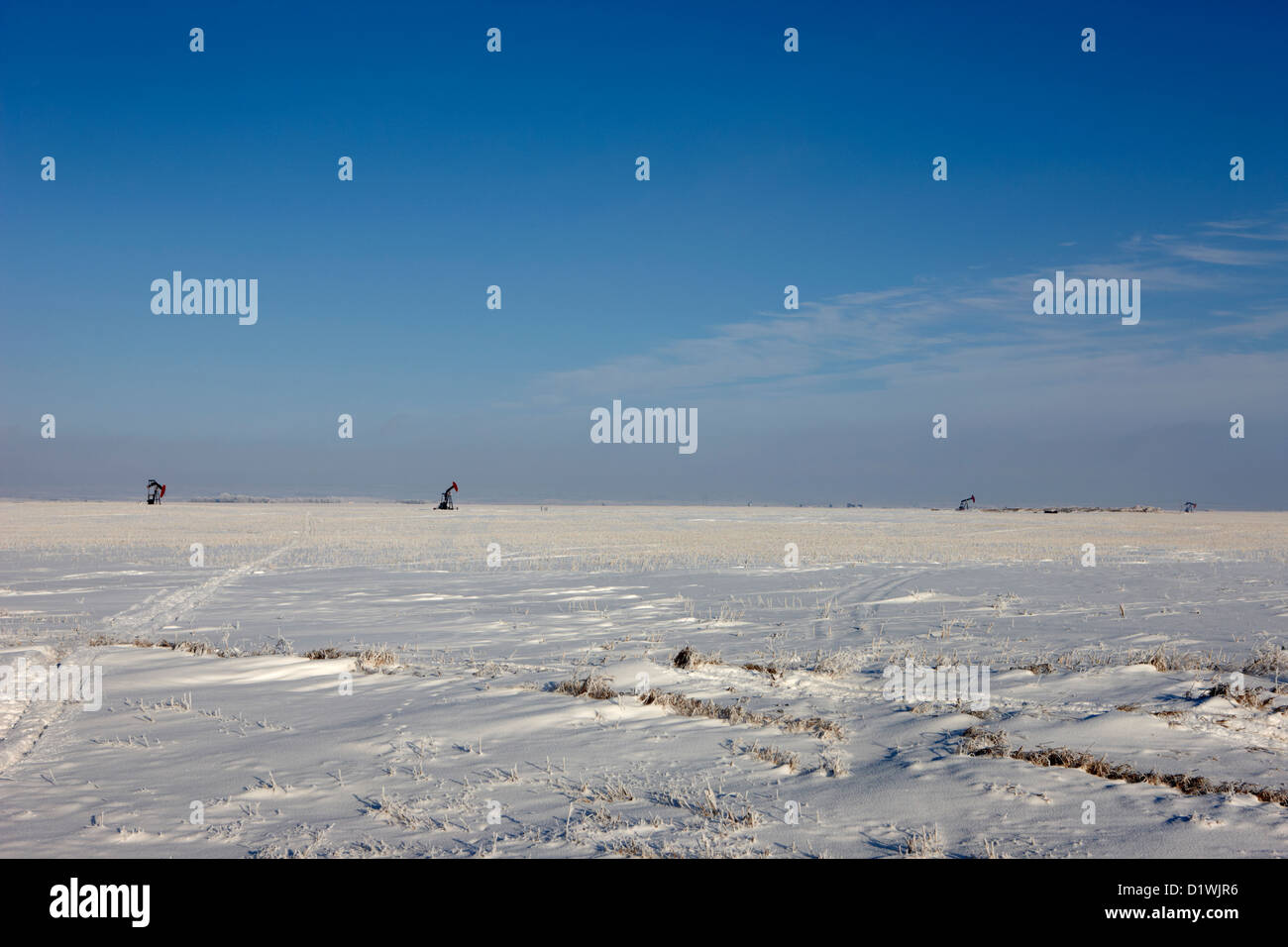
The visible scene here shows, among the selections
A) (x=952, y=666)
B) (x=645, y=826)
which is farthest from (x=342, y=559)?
(x=645, y=826)

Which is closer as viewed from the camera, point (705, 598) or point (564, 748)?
point (564, 748)

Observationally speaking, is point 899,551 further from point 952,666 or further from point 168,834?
point 168,834

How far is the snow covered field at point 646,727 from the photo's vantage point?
6.10 m

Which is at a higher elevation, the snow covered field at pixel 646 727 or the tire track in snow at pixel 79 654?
the tire track in snow at pixel 79 654

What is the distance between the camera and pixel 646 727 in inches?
350

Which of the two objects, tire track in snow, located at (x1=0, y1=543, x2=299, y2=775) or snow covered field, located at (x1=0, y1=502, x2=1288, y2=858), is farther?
tire track in snow, located at (x1=0, y1=543, x2=299, y2=775)

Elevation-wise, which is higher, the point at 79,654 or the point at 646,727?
the point at 79,654

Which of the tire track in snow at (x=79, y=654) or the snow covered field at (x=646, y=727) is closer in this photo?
the snow covered field at (x=646, y=727)

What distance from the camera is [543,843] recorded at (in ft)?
19.2

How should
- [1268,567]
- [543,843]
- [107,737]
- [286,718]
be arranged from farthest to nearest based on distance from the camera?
1. [1268,567]
2. [286,718]
3. [107,737]
4. [543,843]

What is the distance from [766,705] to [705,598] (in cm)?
1078

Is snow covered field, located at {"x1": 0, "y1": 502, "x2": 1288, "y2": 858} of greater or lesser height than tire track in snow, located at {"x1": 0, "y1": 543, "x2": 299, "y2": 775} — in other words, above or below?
below

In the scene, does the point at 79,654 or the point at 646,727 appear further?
the point at 79,654

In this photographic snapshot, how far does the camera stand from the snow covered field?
6.10 m
